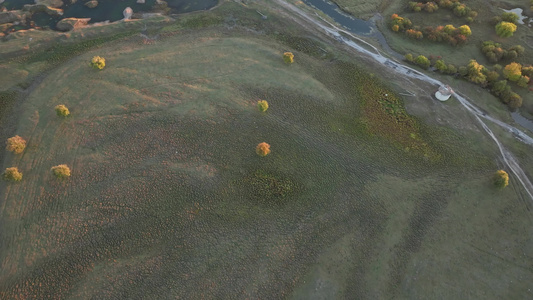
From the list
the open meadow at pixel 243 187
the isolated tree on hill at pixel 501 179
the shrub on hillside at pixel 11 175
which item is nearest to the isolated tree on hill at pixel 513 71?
the open meadow at pixel 243 187

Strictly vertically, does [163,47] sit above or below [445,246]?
above

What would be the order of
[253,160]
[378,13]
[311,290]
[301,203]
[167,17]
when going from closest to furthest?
[311,290], [301,203], [253,160], [167,17], [378,13]

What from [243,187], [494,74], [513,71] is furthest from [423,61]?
[243,187]

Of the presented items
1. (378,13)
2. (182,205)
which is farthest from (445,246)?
(378,13)

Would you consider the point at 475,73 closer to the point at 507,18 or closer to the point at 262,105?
the point at 507,18

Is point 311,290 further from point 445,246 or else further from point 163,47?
point 163,47

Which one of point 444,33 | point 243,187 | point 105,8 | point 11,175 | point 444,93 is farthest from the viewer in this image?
point 105,8

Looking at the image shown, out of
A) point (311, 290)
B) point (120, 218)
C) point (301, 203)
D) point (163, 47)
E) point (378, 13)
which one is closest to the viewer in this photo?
point (311, 290)

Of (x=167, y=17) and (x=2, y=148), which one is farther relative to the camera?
(x=167, y=17)

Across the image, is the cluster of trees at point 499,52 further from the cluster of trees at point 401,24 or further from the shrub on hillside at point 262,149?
the shrub on hillside at point 262,149
